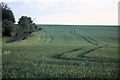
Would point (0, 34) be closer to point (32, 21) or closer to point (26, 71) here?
point (32, 21)

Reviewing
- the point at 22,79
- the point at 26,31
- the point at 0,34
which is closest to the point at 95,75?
the point at 22,79

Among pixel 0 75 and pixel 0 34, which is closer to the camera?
pixel 0 75

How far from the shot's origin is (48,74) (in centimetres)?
979

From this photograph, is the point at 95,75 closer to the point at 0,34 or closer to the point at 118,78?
the point at 118,78

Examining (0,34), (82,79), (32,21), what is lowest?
(82,79)

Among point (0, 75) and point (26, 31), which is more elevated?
point (26, 31)

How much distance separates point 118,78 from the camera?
961cm

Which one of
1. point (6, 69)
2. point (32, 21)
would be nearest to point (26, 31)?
point (32, 21)

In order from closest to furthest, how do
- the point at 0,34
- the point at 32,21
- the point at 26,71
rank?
the point at 26,71, the point at 0,34, the point at 32,21

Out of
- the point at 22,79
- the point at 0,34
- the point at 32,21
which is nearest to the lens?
the point at 22,79

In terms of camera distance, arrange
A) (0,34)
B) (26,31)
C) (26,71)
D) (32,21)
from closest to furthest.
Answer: (26,71) < (0,34) < (26,31) < (32,21)

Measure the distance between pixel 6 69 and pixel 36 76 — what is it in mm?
2759

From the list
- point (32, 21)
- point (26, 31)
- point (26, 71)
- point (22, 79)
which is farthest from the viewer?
point (32, 21)

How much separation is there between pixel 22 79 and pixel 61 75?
2.46 m
